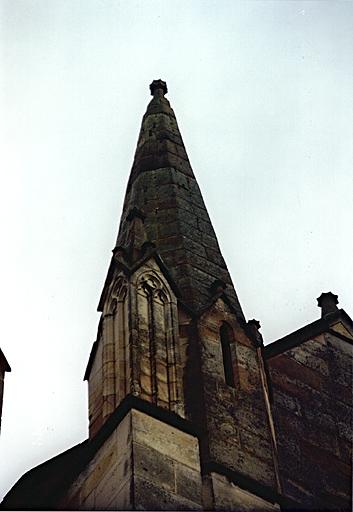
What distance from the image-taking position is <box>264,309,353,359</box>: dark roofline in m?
24.0

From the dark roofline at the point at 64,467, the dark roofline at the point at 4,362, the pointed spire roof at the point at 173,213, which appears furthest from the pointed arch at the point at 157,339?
the dark roofline at the point at 4,362

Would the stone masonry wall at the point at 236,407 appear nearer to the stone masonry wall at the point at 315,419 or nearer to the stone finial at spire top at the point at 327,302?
the stone masonry wall at the point at 315,419

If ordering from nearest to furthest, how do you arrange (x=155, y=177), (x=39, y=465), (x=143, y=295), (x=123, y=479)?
1. (x=123, y=479)
2. (x=143, y=295)
3. (x=39, y=465)
4. (x=155, y=177)

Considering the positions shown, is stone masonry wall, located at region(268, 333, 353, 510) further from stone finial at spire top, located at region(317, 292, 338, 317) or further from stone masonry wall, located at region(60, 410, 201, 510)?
stone masonry wall, located at region(60, 410, 201, 510)

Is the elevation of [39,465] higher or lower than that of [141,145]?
lower

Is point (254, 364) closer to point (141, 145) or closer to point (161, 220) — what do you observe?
point (161, 220)

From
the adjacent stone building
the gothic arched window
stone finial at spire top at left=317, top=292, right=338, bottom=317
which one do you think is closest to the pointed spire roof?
the adjacent stone building

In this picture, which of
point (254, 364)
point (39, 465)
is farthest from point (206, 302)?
point (39, 465)

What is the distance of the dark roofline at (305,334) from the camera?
78.6 ft

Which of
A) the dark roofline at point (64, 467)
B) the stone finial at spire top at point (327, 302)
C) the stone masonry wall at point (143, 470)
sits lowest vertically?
the stone masonry wall at point (143, 470)

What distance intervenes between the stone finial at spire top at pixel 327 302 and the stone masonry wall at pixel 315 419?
2.89 ft

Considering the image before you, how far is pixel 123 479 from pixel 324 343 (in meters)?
6.83

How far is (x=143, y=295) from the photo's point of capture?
21922 millimetres

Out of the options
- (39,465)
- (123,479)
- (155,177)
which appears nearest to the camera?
(123,479)
